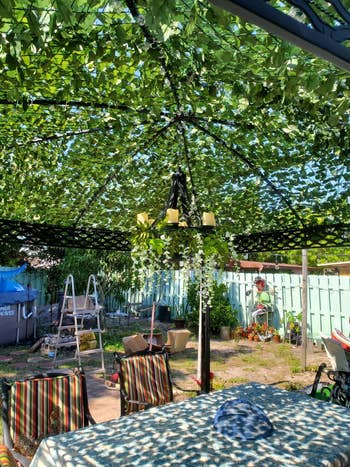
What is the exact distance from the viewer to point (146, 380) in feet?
12.4

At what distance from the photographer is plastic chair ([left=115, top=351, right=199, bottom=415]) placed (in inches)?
142

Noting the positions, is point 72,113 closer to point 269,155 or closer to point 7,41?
point 7,41

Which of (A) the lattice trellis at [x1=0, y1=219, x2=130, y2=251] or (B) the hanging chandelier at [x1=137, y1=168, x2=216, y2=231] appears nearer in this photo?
(B) the hanging chandelier at [x1=137, y1=168, x2=216, y2=231]

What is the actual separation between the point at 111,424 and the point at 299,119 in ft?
8.66

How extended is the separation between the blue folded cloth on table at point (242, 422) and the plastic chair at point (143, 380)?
1.10 metres

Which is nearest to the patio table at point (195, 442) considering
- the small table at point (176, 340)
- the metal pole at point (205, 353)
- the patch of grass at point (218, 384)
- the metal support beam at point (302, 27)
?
the metal pole at point (205, 353)

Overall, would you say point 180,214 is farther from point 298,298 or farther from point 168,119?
point 298,298

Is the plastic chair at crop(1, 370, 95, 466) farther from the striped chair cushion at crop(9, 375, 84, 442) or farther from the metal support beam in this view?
the metal support beam

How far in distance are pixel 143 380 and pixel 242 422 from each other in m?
1.52

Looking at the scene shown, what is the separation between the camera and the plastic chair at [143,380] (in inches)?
142

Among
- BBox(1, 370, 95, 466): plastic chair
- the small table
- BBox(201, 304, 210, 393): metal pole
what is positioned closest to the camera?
BBox(1, 370, 95, 466): plastic chair

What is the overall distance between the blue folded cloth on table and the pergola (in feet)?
6.60

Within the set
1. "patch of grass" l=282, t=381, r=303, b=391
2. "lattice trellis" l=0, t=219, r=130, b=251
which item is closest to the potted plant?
"patch of grass" l=282, t=381, r=303, b=391

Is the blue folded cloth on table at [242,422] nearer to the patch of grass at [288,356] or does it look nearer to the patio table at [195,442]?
the patio table at [195,442]
